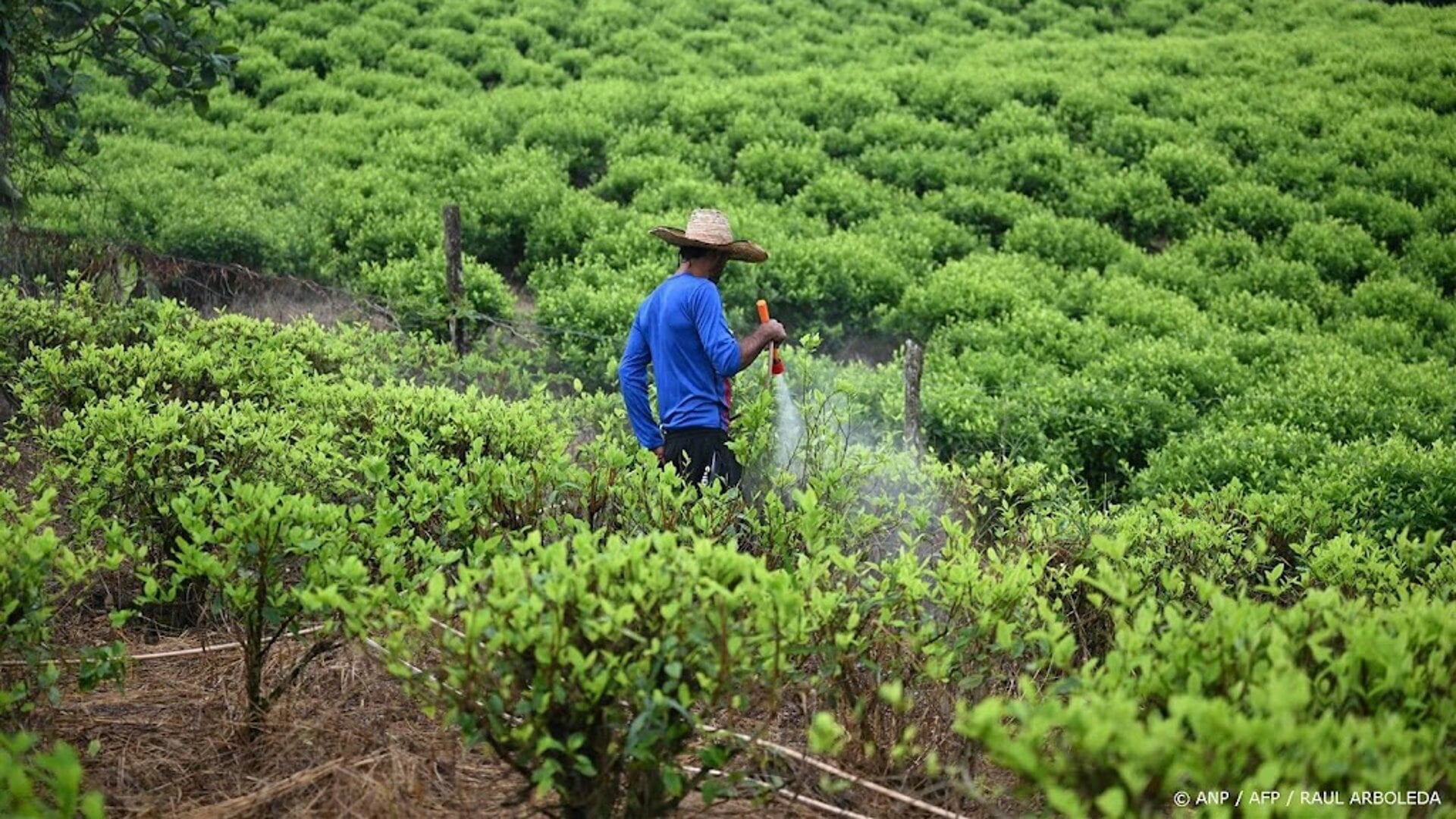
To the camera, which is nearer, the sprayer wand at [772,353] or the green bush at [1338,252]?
the sprayer wand at [772,353]

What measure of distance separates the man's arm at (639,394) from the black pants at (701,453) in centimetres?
13

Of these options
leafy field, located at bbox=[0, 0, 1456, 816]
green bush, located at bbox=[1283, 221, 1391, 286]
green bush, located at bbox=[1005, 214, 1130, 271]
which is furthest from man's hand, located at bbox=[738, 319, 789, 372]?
green bush, located at bbox=[1283, 221, 1391, 286]

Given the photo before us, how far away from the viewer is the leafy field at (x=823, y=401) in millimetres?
3086

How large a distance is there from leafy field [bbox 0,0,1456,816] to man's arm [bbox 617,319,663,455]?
1.33 ft

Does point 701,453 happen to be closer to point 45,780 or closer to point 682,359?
point 682,359

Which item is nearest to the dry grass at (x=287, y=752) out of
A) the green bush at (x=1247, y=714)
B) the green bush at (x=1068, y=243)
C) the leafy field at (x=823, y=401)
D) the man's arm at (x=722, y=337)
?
the leafy field at (x=823, y=401)

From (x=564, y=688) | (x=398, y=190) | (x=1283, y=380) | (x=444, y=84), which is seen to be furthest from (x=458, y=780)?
(x=444, y=84)

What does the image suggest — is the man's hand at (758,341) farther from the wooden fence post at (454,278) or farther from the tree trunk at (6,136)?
the tree trunk at (6,136)

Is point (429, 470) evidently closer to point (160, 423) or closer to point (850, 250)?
point (160, 423)

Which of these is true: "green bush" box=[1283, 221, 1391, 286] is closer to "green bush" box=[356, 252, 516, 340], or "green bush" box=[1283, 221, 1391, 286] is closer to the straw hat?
"green bush" box=[356, 252, 516, 340]

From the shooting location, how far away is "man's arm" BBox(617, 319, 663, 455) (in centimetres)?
604

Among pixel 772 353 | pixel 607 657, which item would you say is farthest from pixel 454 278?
pixel 607 657

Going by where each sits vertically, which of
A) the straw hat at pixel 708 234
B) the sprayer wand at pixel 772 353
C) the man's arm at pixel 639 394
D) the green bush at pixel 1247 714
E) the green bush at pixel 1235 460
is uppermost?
the straw hat at pixel 708 234

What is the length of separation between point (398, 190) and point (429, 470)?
8724 mm
